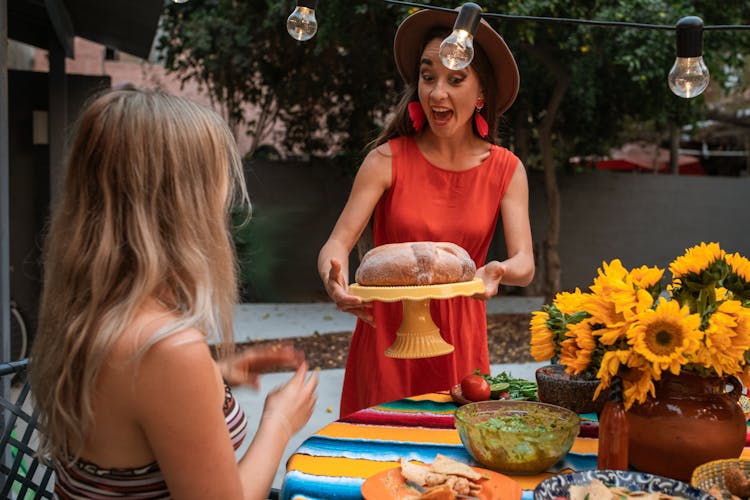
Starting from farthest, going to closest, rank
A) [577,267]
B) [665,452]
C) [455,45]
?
[577,267]
[455,45]
[665,452]

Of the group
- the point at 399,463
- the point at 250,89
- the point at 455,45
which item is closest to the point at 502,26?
the point at 250,89

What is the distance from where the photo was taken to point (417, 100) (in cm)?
272

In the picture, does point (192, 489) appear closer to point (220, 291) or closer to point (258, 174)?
point (220, 291)

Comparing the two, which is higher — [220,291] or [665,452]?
[220,291]

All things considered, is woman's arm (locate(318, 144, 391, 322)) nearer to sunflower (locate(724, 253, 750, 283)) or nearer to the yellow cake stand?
the yellow cake stand

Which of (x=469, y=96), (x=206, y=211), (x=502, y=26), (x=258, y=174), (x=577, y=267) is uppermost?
(x=502, y=26)

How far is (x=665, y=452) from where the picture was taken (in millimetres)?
1616

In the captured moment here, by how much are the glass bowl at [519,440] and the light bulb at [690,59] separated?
2.81 ft

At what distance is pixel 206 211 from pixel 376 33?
780 centimetres

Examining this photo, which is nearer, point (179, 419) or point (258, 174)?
point (179, 419)

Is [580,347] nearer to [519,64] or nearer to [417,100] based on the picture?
[417,100]

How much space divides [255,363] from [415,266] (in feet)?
2.05

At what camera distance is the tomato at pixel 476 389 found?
2.13 metres

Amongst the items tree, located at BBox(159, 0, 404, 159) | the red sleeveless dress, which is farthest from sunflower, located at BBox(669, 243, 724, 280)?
tree, located at BBox(159, 0, 404, 159)
